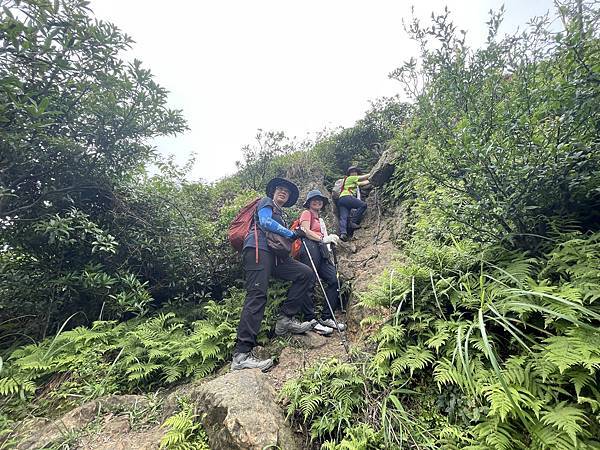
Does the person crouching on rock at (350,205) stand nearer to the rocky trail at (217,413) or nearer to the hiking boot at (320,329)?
the hiking boot at (320,329)

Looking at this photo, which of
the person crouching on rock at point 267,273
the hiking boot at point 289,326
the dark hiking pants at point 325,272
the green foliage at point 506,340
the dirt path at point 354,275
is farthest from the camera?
the dark hiking pants at point 325,272

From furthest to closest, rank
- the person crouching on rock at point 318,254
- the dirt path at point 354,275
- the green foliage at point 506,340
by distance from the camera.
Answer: the person crouching on rock at point 318,254
the dirt path at point 354,275
the green foliage at point 506,340

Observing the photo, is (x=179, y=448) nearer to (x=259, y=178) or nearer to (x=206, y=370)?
(x=206, y=370)

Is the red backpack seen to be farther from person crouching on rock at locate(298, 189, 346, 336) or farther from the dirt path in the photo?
the dirt path

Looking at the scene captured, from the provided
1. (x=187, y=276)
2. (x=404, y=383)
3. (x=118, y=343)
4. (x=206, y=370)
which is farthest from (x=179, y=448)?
(x=187, y=276)

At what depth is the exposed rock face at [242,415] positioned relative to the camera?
2.61m

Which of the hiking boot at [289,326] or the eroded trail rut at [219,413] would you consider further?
the hiking boot at [289,326]

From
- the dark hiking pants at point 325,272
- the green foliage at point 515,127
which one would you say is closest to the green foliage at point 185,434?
the dark hiking pants at point 325,272

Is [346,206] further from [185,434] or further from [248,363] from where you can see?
[185,434]

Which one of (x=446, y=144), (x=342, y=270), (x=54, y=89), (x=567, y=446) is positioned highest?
(x=54, y=89)

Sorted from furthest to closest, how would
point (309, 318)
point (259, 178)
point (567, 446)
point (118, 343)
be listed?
1. point (259, 178)
2. point (309, 318)
3. point (118, 343)
4. point (567, 446)

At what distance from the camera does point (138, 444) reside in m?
3.15

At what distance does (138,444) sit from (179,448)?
0.75 metres

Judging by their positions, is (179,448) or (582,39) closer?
(582,39)
